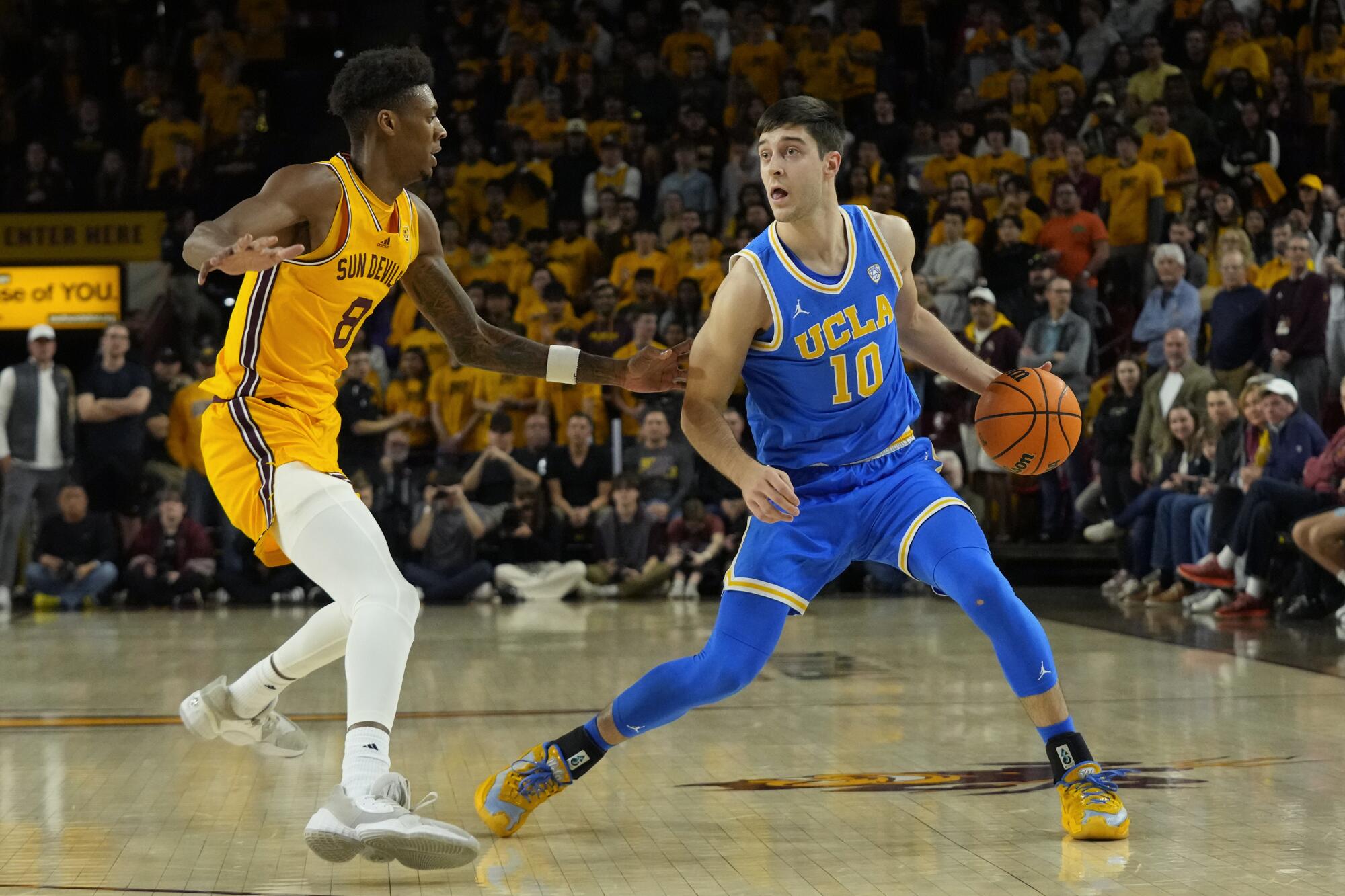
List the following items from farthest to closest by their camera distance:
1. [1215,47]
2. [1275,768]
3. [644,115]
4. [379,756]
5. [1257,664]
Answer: [644,115], [1215,47], [1257,664], [1275,768], [379,756]

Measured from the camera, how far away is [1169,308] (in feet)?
39.5

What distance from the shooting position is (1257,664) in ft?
24.4

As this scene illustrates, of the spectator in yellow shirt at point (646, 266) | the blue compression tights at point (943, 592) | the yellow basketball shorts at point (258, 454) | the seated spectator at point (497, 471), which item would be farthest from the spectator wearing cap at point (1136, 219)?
the yellow basketball shorts at point (258, 454)

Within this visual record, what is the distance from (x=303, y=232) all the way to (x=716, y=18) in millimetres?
13119

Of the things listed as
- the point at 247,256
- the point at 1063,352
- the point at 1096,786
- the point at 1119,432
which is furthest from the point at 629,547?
the point at 247,256

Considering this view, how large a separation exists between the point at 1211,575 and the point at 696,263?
520cm

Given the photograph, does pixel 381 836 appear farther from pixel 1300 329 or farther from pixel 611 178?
pixel 611 178

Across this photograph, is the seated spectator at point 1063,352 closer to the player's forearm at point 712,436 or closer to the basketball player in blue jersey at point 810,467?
the basketball player in blue jersey at point 810,467

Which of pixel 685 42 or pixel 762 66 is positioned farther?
pixel 685 42

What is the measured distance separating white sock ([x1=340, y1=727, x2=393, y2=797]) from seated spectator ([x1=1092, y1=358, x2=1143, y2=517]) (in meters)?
8.67

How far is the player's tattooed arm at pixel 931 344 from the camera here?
4695mm

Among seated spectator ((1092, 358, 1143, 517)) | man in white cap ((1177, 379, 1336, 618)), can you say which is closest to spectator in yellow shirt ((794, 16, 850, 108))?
seated spectator ((1092, 358, 1143, 517))

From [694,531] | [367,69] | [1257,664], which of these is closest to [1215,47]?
[694,531]

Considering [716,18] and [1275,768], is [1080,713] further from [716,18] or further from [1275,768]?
[716,18]
